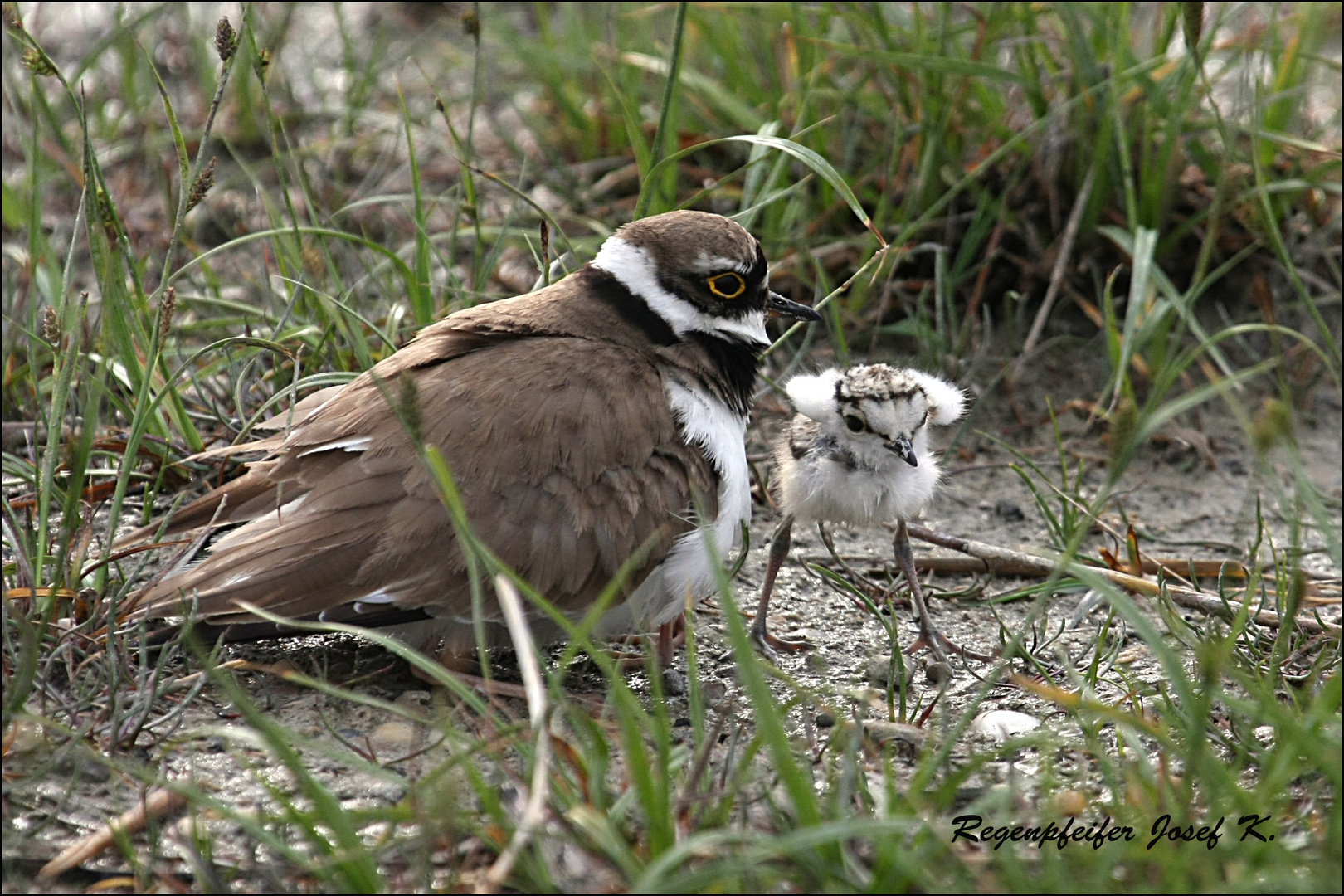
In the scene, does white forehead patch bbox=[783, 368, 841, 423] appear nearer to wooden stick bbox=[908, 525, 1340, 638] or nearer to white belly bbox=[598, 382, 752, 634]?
white belly bbox=[598, 382, 752, 634]

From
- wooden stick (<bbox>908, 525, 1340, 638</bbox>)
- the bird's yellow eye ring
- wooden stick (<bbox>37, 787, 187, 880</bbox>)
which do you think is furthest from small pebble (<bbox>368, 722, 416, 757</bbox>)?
wooden stick (<bbox>908, 525, 1340, 638</bbox>)

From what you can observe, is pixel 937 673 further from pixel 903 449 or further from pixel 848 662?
pixel 903 449

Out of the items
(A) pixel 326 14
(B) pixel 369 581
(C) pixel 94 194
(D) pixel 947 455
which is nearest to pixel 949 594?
(D) pixel 947 455

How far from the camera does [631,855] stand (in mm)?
2375

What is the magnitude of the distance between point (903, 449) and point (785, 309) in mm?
602

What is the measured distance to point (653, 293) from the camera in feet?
12.6

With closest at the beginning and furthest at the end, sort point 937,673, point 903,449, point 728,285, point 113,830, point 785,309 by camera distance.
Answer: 1. point 113,830
2. point 937,673
3. point 903,449
4. point 728,285
5. point 785,309

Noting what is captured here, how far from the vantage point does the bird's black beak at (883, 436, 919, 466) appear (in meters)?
3.75

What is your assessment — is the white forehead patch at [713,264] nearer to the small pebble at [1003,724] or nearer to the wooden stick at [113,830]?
the small pebble at [1003,724]

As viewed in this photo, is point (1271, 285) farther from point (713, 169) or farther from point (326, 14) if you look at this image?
point (326, 14)

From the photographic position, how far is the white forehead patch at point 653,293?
3838mm

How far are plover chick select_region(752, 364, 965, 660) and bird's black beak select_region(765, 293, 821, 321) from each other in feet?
0.70

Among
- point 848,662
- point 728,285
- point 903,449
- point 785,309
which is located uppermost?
point 728,285

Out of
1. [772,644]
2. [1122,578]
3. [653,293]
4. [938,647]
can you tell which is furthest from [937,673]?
[653,293]
